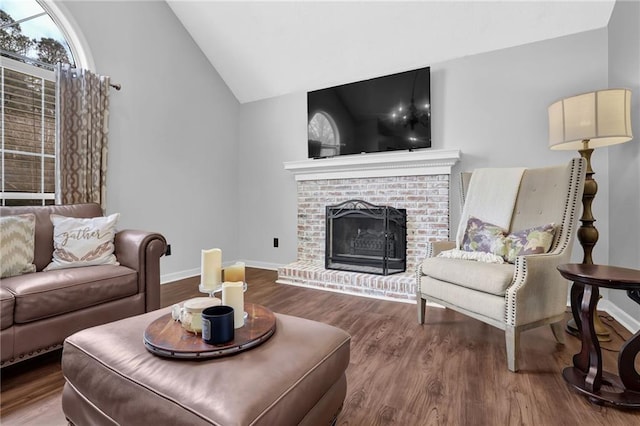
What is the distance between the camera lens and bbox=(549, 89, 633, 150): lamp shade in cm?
194

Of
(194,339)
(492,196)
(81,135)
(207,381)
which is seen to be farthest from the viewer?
(81,135)

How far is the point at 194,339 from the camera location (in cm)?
104

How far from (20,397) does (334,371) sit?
146cm

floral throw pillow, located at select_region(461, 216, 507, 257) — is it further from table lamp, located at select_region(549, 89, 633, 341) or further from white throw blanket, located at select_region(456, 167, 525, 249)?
table lamp, located at select_region(549, 89, 633, 341)

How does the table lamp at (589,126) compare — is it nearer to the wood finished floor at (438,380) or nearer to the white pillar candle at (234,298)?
the wood finished floor at (438,380)

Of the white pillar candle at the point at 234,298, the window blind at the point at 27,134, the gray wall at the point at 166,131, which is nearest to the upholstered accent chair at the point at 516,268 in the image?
the white pillar candle at the point at 234,298

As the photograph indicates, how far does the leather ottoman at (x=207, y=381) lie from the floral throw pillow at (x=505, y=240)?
146 cm

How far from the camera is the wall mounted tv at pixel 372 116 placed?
10.6 ft

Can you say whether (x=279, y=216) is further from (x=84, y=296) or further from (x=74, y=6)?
(x=74, y=6)

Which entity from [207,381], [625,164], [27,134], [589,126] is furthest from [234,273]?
[625,164]

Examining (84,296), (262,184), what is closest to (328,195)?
(262,184)

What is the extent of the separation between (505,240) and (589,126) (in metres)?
0.88

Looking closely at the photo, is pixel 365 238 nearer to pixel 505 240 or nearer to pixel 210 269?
pixel 505 240

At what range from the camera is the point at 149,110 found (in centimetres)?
332
